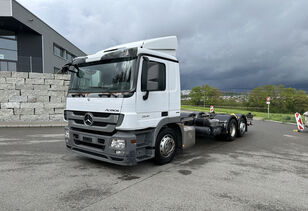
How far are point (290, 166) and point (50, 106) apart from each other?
11865mm

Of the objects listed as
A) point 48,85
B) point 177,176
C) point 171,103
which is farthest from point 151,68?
point 48,85

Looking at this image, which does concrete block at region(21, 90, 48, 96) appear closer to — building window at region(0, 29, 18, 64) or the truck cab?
building window at region(0, 29, 18, 64)

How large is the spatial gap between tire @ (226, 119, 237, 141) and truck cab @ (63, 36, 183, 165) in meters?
3.32

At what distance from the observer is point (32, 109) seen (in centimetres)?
1081

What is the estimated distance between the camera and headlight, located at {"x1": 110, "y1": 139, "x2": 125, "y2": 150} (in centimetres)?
354

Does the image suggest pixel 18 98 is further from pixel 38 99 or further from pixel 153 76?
pixel 153 76

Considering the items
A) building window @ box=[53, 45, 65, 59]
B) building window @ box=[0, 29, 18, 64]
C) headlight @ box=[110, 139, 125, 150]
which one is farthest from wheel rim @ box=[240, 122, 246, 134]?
building window @ box=[53, 45, 65, 59]

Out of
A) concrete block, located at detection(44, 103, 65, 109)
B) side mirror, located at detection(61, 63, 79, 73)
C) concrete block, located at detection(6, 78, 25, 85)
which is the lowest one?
concrete block, located at detection(44, 103, 65, 109)

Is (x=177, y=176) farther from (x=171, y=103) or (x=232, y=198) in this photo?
(x=171, y=103)

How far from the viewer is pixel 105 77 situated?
3893 mm

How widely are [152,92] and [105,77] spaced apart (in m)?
1.05

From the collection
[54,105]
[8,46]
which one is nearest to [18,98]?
[54,105]

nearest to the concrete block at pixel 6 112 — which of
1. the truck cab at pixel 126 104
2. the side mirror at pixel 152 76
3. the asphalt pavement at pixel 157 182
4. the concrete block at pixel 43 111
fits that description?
the concrete block at pixel 43 111

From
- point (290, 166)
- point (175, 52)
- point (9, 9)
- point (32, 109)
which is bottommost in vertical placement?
point (290, 166)
